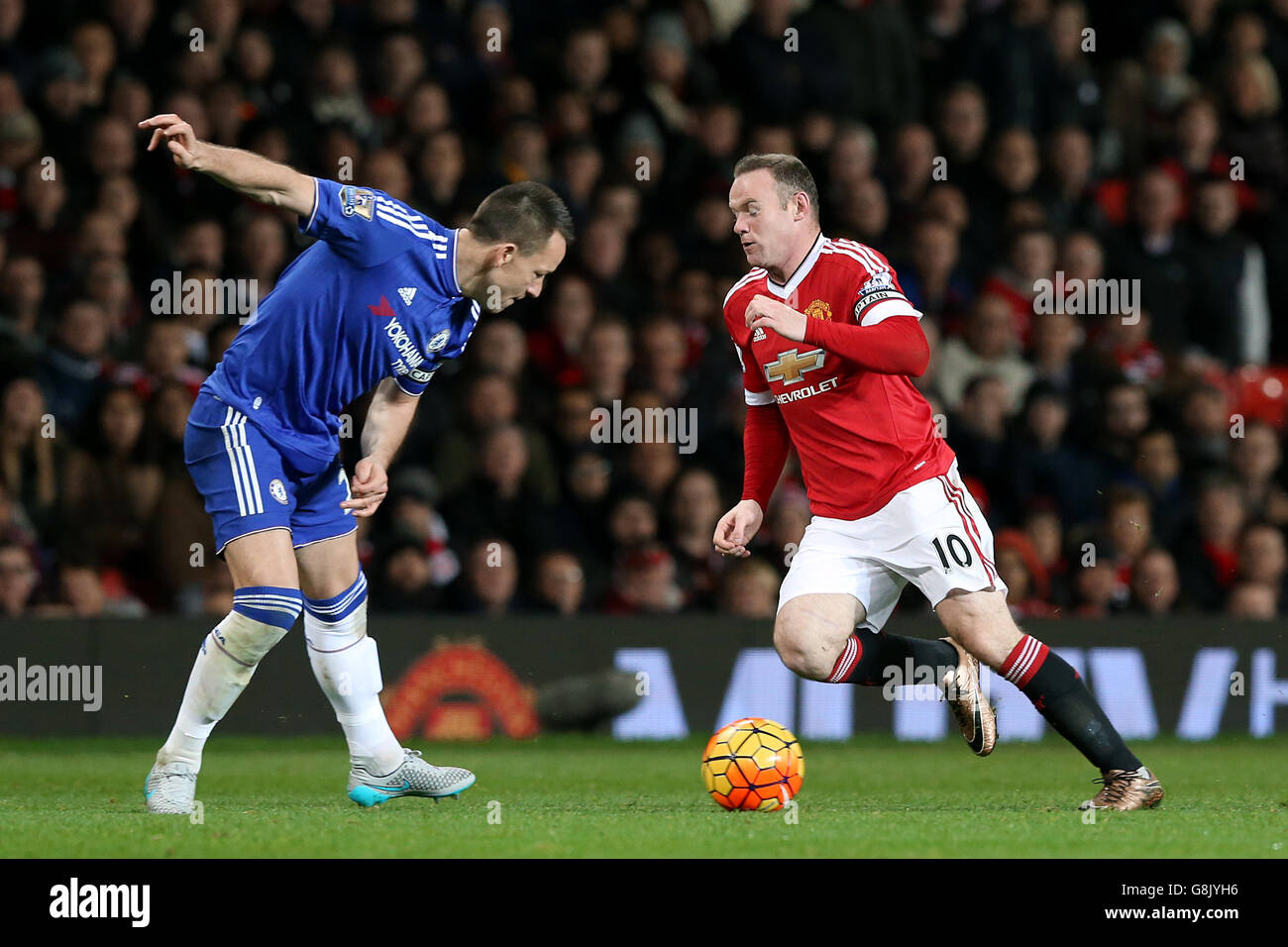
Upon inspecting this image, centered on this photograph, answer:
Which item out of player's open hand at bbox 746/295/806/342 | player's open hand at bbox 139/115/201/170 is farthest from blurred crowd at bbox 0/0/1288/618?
player's open hand at bbox 139/115/201/170

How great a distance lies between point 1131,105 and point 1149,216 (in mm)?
1271

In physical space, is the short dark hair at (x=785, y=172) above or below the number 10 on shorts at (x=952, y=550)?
above

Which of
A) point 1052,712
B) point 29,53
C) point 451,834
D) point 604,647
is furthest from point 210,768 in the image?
point 29,53

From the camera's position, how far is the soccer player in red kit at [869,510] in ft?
20.4

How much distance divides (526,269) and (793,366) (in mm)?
1018

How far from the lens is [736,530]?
6555 millimetres

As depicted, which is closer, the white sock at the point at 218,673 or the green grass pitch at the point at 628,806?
the green grass pitch at the point at 628,806

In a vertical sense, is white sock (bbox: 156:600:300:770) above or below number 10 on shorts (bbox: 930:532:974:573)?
below

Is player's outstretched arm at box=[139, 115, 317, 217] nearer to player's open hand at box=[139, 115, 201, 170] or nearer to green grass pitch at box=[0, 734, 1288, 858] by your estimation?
player's open hand at box=[139, 115, 201, 170]

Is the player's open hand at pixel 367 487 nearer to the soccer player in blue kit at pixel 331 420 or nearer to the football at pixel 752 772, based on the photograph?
the soccer player in blue kit at pixel 331 420

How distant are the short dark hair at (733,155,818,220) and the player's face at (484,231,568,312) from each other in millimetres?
708

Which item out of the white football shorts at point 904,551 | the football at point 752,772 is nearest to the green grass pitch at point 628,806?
the football at point 752,772

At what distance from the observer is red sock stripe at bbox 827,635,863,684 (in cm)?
645

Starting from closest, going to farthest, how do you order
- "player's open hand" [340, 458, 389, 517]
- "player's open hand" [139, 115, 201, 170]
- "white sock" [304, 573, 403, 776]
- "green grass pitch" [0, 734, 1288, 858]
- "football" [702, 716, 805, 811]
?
"green grass pitch" [0, 734, 1288, 858] < "player's open hand" [139, 115, 201, 170] < "player's open hand" [340, 458, 389, 517] < "football" [702, 716, 805, 811] < "white sock" [304, 573, 403, 776]
